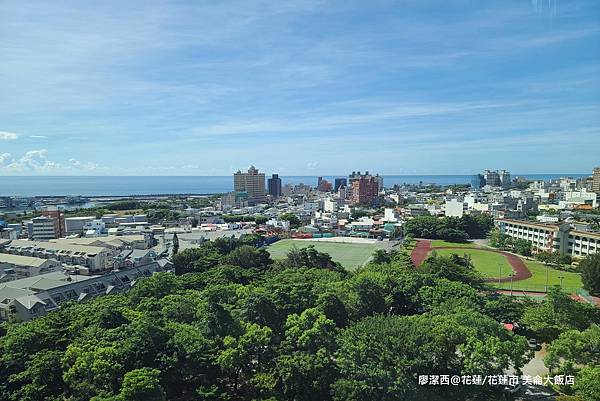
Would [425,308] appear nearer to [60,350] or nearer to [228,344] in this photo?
[228,344]

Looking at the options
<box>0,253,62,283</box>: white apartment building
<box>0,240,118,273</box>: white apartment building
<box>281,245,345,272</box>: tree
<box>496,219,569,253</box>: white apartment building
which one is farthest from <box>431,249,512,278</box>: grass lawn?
<box>0,253,62,283</box>: white apartment building

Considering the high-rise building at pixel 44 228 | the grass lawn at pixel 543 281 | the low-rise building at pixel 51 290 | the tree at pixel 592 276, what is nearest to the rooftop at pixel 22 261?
the low-rise building at pixel 51 290

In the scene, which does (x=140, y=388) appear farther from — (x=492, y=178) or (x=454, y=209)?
(x=492, y=178)

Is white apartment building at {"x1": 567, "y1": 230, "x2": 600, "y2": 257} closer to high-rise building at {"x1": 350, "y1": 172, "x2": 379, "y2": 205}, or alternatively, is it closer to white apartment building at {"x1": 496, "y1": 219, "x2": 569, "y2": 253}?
white apartment building at {"x1": 496, "y1": 219, "x2": 569, "y2": 253}

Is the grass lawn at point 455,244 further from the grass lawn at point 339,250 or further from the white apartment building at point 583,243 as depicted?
the white apartment building at point 583,243

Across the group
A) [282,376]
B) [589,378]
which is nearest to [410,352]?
[282,376]

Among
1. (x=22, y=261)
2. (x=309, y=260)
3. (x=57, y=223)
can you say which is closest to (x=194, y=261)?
(x=309, y=260)
